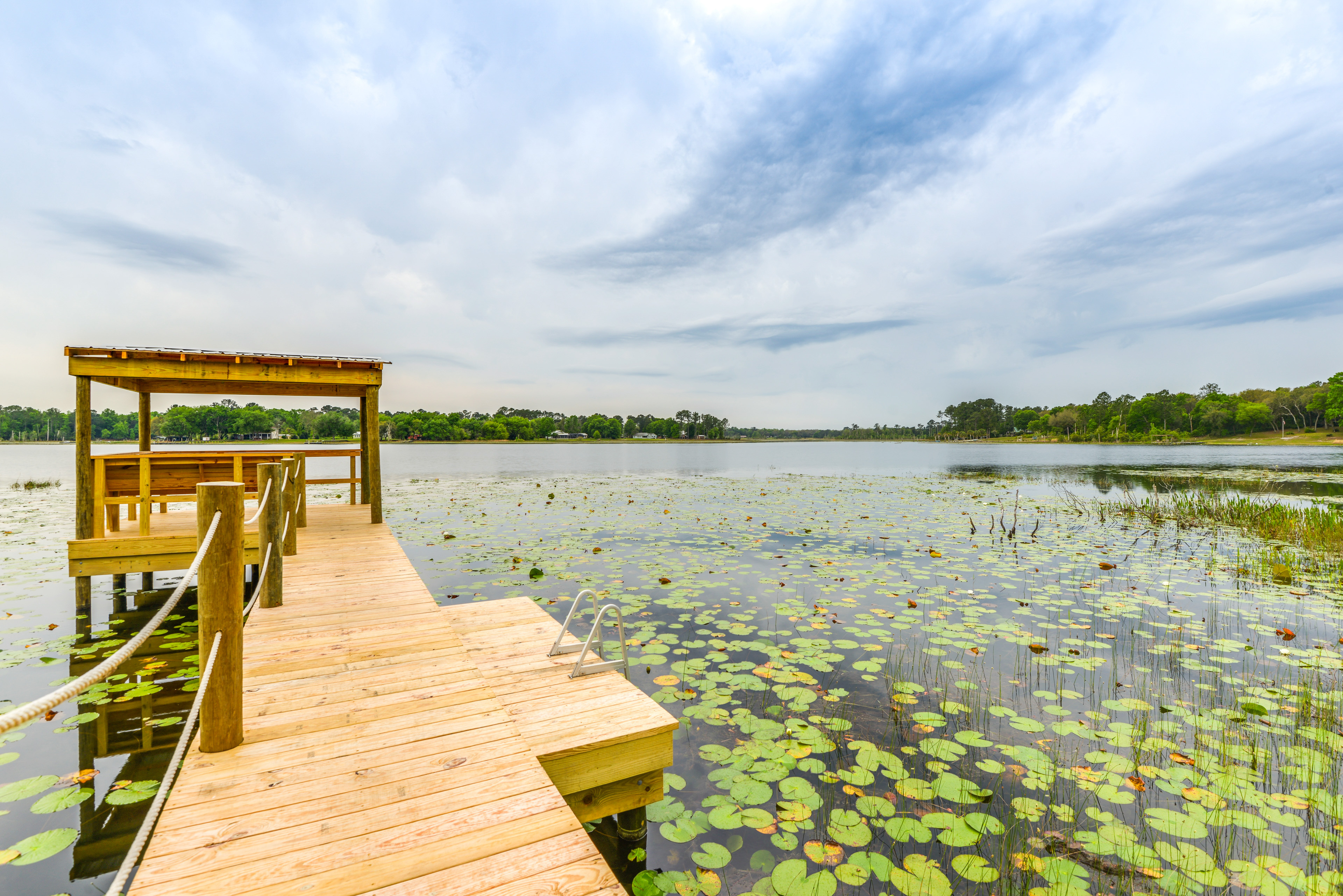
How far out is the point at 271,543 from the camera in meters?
4.59

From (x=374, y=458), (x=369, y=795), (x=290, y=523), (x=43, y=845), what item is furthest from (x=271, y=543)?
(x=374, y=458)

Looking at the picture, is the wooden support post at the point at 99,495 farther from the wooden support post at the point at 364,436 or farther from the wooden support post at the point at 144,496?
the wooden support post at the point at 364,436

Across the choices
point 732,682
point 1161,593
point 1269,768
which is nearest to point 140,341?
point 732,682

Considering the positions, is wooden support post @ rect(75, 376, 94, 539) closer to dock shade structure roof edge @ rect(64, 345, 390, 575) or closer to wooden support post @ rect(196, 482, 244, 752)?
dock shade structure roof edge @ rect(64, 345, 390, 575)

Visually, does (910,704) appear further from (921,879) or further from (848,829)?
(921,879)

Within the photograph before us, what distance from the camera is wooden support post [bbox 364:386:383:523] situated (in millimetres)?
9031

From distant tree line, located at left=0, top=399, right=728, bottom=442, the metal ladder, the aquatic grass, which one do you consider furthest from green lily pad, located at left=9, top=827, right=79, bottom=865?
distant tree line, located at left=0, top=399, right=728, bottom=442

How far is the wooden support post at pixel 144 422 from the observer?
966 centimetres

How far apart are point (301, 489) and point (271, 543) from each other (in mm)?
4655

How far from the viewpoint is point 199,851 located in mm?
1682

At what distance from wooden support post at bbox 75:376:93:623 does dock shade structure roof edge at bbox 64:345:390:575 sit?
11mm

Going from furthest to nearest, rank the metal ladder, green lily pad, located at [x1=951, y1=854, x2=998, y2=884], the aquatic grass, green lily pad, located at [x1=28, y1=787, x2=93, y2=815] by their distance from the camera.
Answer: the aquatic grass
the metal ladder
green lily pad, located at [x1=28, y1=787, x2=93, y2=815]
green lily pad, located at [x1=951, y1=854, x2=998, y2=884]

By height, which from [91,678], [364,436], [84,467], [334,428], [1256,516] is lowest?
[1256,516]

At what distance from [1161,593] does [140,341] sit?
14.9 metres
